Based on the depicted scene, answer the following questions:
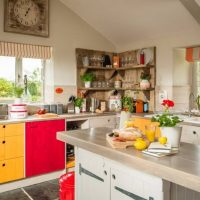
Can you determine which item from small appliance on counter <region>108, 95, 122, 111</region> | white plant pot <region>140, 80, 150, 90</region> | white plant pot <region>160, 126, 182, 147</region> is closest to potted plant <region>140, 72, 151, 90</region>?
white plant pot <region>140, 80, 150, 90</region>

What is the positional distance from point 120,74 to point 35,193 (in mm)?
2882

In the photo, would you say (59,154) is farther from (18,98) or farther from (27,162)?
(18,98)

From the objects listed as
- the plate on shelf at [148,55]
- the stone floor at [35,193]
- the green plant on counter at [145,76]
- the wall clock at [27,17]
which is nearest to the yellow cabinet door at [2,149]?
the stone floor at [35,193]

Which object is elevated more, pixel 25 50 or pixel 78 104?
pixel 25 50

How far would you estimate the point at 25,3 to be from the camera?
4332 millimetres

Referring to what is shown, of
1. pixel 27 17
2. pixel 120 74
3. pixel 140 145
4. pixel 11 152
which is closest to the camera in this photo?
pixel 140 145

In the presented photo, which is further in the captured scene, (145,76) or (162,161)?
(145,76)

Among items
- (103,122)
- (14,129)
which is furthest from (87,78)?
(14,129)

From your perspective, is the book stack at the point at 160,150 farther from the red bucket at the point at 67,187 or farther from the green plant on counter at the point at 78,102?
the green plant on counter at the point at 78,102

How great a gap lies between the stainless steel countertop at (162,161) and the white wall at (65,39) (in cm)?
258

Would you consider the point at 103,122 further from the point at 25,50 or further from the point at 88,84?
the point at 25,50

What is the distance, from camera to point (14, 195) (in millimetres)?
3547

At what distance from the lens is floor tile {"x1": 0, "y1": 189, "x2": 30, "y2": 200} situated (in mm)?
3451

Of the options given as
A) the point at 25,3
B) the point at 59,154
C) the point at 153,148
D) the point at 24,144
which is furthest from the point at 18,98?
the point at 153,148
